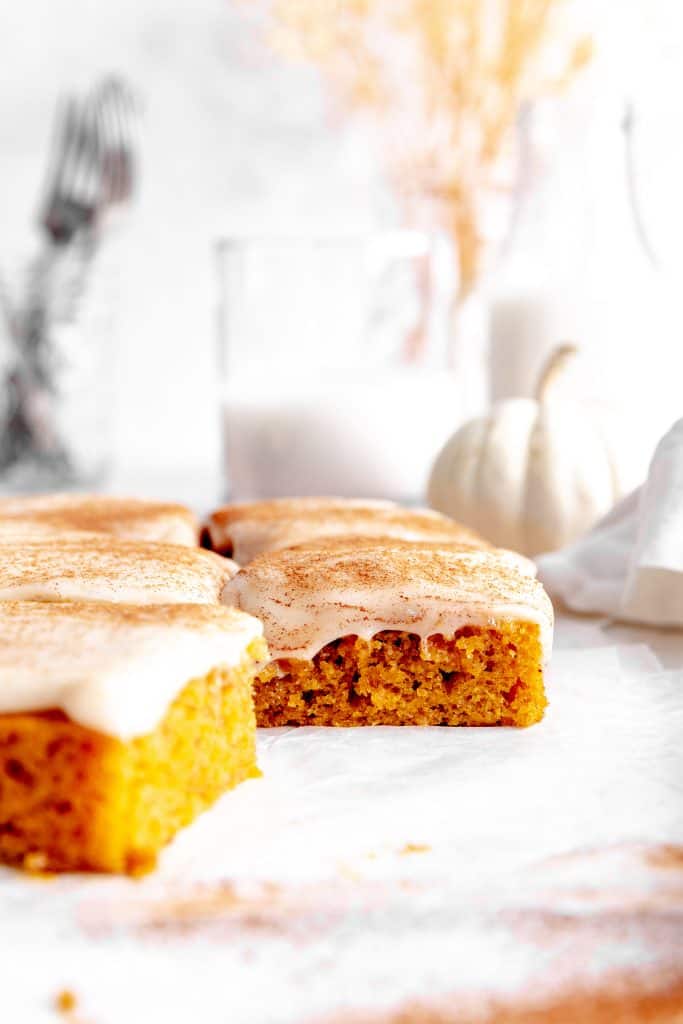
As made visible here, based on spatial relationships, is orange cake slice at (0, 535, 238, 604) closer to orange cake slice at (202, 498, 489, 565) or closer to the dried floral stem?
orange cake slice at (202, 498, 489, 565)

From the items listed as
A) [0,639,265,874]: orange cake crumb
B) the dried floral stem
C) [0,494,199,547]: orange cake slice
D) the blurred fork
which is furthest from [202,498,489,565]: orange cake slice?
the blurred fork

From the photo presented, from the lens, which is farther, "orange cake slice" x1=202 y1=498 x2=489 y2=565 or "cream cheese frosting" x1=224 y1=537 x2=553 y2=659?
"orange cake slice" x1=202 y1=498 x2=489 y2=565

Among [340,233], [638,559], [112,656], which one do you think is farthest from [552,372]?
[340,233]

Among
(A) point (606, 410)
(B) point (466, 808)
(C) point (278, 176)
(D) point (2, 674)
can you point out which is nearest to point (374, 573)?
(B) point (466, 808)

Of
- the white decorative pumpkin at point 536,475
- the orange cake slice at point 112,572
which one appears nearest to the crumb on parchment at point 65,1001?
the orange cake slice at point 112,572

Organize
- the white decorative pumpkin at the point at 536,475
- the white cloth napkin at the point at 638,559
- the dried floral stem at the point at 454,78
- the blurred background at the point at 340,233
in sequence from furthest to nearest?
1. the dried floral stem at the point at 454,78
2. the blurred background at the point at 340,233
3. the white decorative pumpkin at the point at 536,475
4. the white cloth napkin at the point at 638,559

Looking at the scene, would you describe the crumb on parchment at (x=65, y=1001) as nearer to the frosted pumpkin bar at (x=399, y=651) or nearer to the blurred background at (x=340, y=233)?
the frosted pumpkin bar at (x=399, y=651)

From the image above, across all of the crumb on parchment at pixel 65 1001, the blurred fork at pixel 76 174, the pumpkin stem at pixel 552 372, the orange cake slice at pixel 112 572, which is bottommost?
the crumb on parchment at pixel 65 1001
